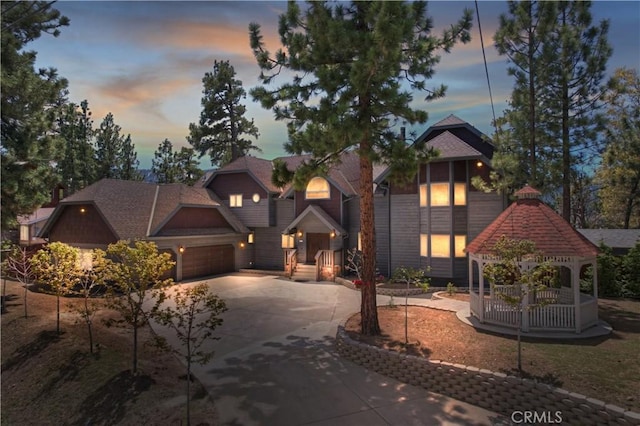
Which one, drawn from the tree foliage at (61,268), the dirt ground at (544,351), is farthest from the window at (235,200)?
the dirt ground at (544,351)

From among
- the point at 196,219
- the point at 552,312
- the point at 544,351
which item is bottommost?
the point at 544,351

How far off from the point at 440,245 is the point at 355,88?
11.8m

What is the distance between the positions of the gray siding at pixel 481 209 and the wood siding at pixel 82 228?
1873 centimetres

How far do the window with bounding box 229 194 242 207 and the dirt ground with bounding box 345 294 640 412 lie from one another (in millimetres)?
15910

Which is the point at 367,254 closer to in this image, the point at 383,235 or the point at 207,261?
the point at 383,235

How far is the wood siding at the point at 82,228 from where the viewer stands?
64.0 ft

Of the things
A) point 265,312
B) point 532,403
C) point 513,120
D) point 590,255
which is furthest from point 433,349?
point 513,120

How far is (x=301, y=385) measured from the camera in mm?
8695

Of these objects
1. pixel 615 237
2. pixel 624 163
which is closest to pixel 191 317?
pixel 615 237

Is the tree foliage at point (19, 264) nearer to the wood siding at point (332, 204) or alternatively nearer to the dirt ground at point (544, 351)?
the dirt ground at point (544, 351)

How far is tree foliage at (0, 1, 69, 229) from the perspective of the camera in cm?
1296

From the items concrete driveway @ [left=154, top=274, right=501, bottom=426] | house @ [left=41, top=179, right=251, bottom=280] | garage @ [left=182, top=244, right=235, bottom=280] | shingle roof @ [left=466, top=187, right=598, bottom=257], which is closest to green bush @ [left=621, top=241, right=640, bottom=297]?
shingle roof @ [left=466, top=187, right=598, bottom=257]

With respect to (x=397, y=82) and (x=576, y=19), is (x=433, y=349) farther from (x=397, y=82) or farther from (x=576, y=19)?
(x=576, y=19)

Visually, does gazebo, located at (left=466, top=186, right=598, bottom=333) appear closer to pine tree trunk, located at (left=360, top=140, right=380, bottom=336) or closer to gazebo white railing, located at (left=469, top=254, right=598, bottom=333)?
gazebo white railing, located at (left=469, top=254, right=598, bottom=333)
